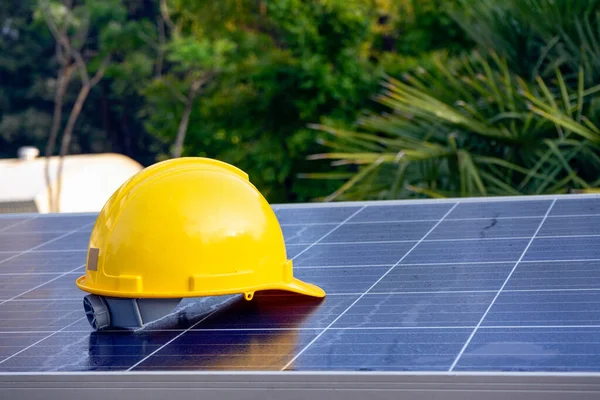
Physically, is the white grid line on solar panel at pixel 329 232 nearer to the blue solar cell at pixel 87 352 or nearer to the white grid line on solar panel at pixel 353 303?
the white grid line on solar panel at pixel 353 303

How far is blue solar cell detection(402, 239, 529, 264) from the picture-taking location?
16.6 ft

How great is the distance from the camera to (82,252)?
6.13m

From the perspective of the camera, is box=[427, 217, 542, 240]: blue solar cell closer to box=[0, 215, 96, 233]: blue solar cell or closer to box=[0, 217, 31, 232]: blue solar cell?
box=[0, 215, 96, 233]: blue solar cell

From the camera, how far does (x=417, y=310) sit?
13.6 ft

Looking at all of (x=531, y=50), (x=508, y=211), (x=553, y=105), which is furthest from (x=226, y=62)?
(x=508, y=211)

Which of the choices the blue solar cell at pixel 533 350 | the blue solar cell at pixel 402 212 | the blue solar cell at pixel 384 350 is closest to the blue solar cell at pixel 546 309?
the blue solar cell at pixel 533 350

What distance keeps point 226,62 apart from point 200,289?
26.8 meters

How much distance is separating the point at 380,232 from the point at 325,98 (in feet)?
61.0

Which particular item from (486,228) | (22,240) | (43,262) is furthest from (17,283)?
(486,228)

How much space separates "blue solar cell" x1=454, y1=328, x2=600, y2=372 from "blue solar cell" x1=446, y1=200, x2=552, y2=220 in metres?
2.60

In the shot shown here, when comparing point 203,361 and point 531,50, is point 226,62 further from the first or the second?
point 203,361

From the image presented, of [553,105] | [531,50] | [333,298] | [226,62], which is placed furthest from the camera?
[226,62]

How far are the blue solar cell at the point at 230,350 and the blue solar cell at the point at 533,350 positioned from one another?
0.71 m

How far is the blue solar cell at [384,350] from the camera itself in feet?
11.2
